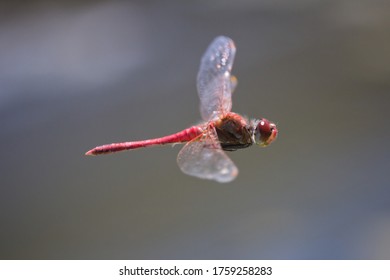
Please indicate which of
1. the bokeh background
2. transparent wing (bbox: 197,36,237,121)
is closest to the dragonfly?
transparent wing (bbox: 197,36,237,121)

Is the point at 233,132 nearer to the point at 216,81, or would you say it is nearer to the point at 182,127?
the point at 216,81

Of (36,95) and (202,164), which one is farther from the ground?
(36,95)

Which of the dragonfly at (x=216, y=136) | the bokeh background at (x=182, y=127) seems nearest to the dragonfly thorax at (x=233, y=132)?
the dragonfly at (x=216, y=136)

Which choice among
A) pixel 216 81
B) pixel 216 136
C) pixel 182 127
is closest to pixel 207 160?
pixel 216 136

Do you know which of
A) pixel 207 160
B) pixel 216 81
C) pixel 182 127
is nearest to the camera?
pixel 207 160

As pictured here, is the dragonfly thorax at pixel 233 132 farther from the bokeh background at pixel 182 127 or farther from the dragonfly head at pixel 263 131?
the bokeh background at pixel 182 127

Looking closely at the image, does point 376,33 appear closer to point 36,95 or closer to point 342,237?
point 342,237
